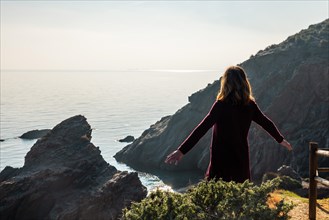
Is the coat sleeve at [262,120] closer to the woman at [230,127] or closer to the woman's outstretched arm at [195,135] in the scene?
the woman at [230,127]

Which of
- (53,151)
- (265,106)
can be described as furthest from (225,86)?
(265,106)

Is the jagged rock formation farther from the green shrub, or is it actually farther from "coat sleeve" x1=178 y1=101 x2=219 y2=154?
the green shrub

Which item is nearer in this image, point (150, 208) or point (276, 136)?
point (150, 208)

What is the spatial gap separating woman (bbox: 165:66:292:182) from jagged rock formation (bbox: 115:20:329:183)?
42281 mm

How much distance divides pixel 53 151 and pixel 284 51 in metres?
48.0

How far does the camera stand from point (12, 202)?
30734 mm

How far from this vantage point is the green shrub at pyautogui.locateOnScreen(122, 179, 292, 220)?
16.9 feet

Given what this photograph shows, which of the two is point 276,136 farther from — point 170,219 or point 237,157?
point 170,219

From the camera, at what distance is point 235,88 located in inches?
248

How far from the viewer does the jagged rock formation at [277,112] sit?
168 feet

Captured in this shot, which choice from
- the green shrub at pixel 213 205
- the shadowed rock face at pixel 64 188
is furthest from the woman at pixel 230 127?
the shadowed rock face at pixel 64 188

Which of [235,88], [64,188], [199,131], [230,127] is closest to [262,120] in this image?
[230,127]

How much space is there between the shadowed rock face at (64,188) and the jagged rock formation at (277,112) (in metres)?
25.0

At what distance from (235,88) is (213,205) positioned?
2.01 meters
